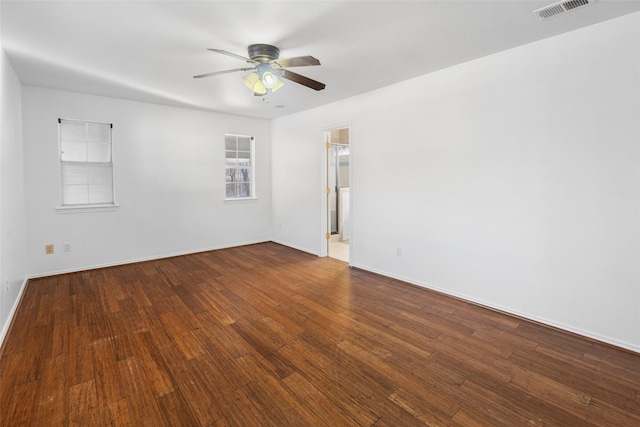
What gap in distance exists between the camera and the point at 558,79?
2654mm

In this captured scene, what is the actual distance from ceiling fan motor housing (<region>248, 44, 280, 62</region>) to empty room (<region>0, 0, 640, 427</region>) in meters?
0.02

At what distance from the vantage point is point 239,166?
241 inches

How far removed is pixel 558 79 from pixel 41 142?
19.9ft

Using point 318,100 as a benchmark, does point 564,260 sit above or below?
below

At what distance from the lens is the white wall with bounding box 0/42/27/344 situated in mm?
2717

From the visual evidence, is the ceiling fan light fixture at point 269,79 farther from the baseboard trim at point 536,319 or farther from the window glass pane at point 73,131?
the window glass pane at point 73,131

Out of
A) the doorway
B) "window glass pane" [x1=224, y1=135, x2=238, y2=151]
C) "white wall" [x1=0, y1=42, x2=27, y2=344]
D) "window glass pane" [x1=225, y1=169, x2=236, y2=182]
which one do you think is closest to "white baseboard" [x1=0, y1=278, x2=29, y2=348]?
"white wall" [x1=0, y1=42, x2=27, y2=344]

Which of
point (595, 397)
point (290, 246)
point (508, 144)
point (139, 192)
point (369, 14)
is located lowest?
point (595, 397)

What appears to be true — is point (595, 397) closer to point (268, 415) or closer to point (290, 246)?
point (268, 415)

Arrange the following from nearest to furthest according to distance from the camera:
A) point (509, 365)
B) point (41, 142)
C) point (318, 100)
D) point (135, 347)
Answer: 1. point (509, 365)
2. point (135, 347)
3. point (41, 142)
4. point (318, 100)

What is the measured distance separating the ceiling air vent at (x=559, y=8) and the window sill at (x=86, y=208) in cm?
559

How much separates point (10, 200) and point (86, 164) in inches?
61.0

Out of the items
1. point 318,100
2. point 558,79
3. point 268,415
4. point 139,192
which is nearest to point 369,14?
point 558,79

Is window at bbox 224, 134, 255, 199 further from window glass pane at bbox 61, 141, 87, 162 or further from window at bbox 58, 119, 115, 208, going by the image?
window glass pane at bbox 61, 141, 87, 162
